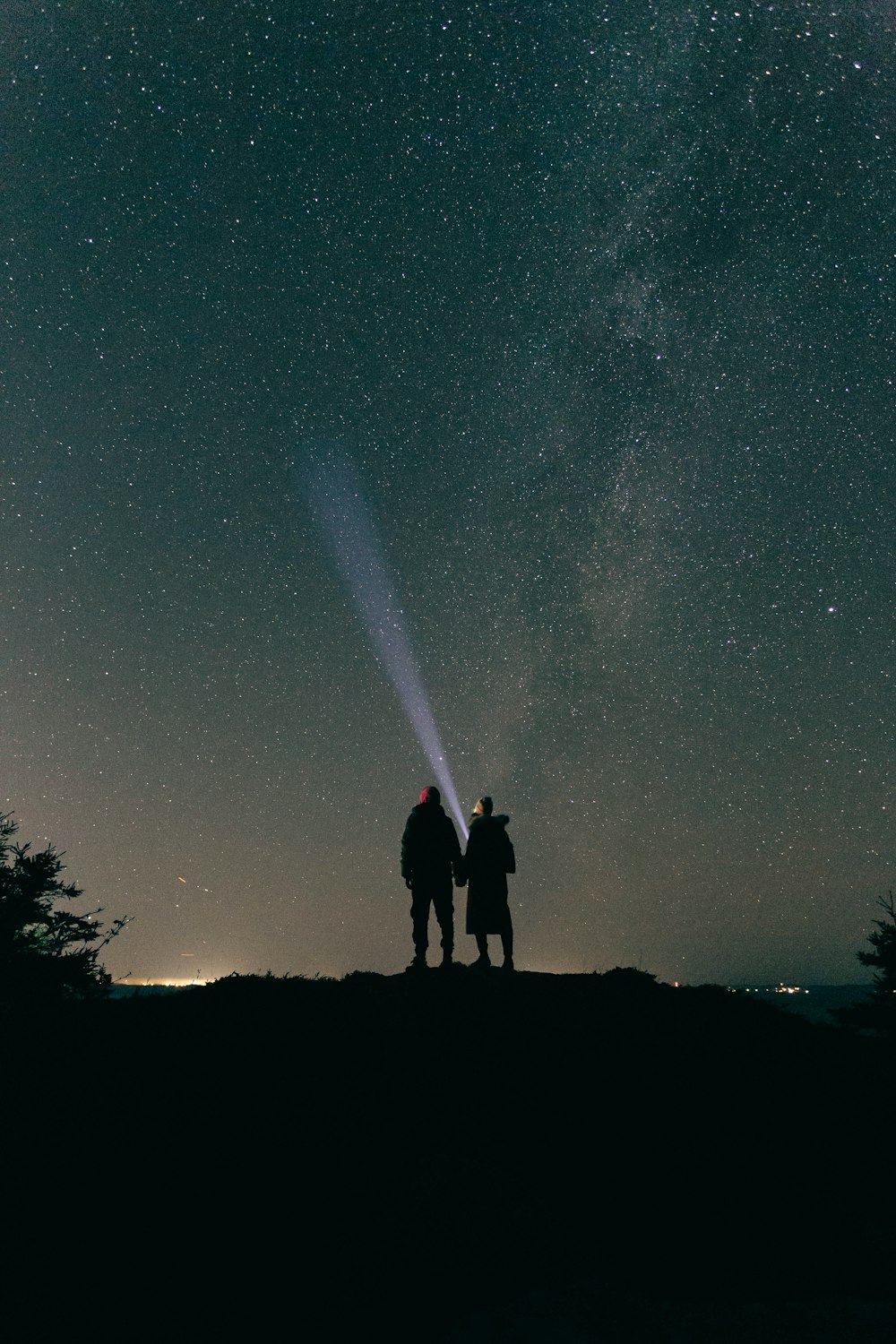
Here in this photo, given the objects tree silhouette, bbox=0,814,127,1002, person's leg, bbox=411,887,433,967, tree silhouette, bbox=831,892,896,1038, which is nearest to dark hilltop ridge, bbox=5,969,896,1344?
person's leg, bbox=411,887,433,967

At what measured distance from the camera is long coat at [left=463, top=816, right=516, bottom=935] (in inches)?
425

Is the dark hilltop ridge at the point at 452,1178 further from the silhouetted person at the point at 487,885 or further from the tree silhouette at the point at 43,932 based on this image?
the tree silhouette at the point at 43,932

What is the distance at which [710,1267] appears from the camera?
383 centimetres

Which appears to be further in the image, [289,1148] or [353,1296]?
[289,1148]

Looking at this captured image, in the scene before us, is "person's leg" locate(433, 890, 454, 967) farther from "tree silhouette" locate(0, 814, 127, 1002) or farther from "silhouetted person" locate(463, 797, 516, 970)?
"tree silhouette" locate(0, 814, 127, 1002)

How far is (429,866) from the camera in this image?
1029 cm

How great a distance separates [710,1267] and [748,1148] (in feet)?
4.18

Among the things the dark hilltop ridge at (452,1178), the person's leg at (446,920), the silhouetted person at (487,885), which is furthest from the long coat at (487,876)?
the dark hilltop ridge at (452,1178)

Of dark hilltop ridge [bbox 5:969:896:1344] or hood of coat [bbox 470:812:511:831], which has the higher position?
hood of coat [bbox 470:812:511:831]

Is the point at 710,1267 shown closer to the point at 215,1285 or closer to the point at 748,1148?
the point at 748,1148

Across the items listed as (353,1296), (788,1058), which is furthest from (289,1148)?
(788,1058)

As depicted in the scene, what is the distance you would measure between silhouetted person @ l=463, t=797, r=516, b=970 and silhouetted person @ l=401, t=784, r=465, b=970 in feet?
1.14

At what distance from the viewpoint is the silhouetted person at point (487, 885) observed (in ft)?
35.4

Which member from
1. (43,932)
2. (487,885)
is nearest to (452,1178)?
(487,885)
